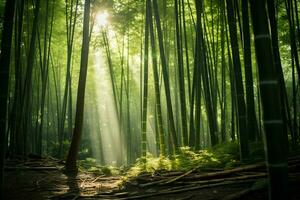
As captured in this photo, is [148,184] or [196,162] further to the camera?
[196,162]

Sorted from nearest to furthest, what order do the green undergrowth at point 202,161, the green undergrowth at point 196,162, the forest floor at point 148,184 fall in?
the forest floor at point 148,184, the green undergrowth at point 202,161, the green undergrowth at point 196,162

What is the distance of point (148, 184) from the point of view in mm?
3805

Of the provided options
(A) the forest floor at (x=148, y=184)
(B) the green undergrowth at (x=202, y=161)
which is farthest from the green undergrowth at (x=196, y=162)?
(A) the forest floor at (x=148, y=184)

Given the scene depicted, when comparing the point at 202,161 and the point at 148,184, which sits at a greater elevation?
the point at 202,161

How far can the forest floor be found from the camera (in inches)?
111

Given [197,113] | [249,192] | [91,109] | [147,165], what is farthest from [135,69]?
[249,192]

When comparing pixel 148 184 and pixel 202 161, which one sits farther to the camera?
pixel 202 161

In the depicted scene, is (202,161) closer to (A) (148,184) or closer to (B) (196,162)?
(B) (196,162)

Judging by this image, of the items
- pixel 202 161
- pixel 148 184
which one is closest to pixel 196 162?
pixel 202 161

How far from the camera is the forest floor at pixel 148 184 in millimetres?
2826

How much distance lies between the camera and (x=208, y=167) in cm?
388

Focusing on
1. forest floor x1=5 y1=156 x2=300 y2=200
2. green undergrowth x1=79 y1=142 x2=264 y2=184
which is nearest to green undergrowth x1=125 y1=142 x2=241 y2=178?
green undergrowth x1=79 y1=142 x2=264 y2=184

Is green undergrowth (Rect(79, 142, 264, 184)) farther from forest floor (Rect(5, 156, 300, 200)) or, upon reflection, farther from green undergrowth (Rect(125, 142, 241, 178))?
forest floor (Rect(5, 156, 300, 200))

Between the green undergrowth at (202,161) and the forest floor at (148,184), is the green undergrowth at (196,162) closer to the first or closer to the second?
the green undergrowth at (202,161)
